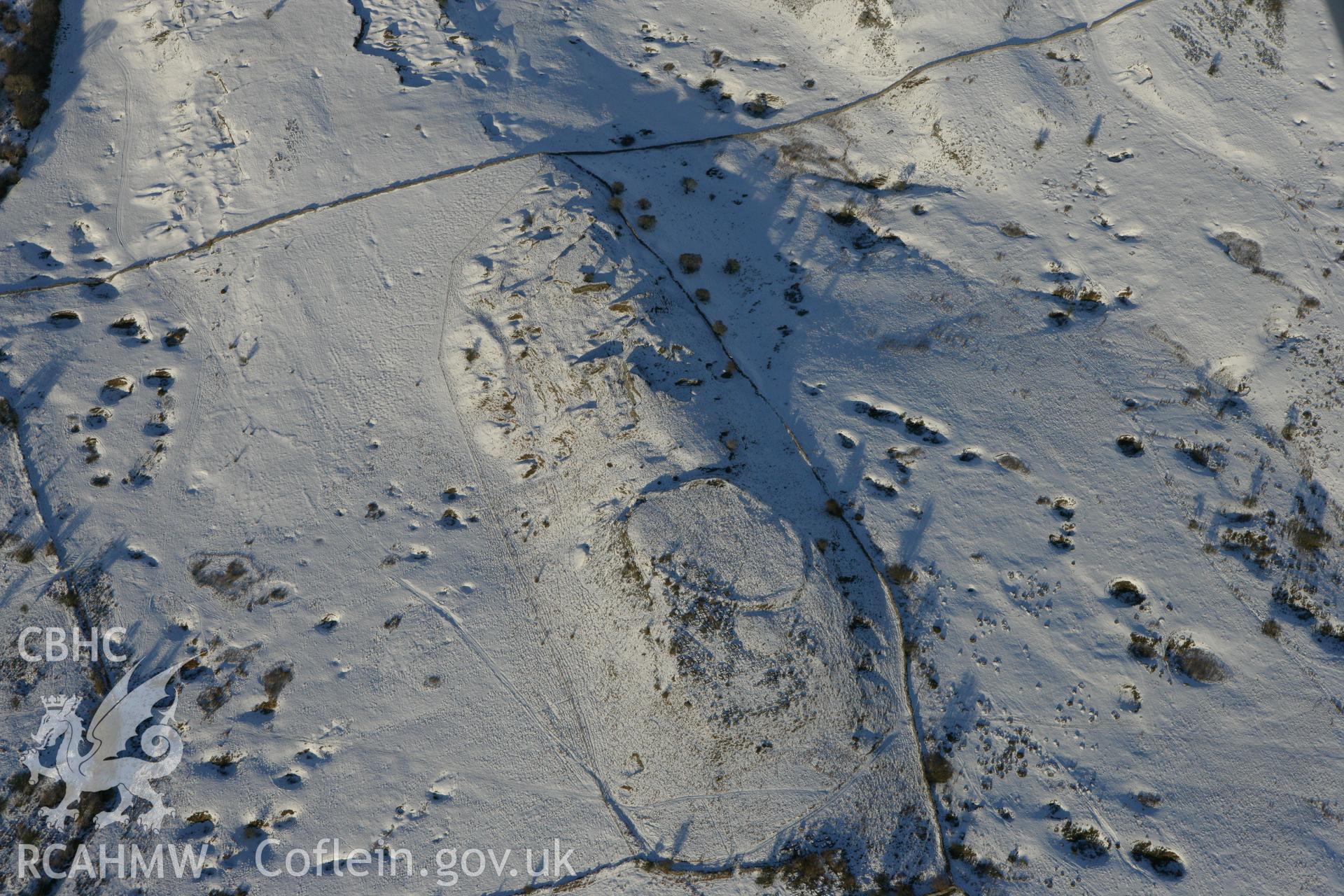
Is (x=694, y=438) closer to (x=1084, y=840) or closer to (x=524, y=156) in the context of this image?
(x=524, y=156)

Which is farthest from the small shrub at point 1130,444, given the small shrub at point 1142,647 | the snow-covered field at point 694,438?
the small shrub at point 1142,647

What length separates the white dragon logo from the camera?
11.7 m

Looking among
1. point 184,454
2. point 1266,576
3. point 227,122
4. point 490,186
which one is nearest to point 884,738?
point 1266,576

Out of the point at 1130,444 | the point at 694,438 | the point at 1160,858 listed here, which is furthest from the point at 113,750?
the point at 1130,444

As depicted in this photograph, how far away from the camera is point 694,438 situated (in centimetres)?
1191

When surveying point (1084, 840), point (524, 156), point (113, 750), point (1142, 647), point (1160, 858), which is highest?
point (524, 156)

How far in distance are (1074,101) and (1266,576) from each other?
8.55 metres

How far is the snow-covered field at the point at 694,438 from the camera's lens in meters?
11.2

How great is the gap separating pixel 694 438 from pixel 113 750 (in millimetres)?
10342

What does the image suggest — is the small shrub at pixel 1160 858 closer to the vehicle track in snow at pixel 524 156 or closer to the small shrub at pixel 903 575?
the small shrub at pixel 903 575

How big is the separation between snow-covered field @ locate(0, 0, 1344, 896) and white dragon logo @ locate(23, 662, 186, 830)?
157mm

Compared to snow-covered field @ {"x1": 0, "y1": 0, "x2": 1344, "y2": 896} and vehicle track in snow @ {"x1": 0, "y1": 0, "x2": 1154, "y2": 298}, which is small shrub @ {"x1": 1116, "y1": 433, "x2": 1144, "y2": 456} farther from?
vehicle track in snow @ {"x1": 0, "y1": 0, "x2": 1154, "y2": 298}

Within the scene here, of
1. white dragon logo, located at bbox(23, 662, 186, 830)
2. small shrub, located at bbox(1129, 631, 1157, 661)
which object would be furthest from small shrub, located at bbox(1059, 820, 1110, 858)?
white dragon logo, located at bbox(23, 662, 186, 830)

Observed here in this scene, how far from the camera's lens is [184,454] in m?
12.8
